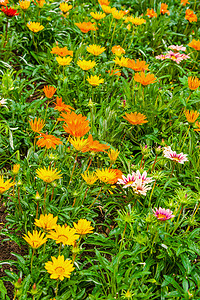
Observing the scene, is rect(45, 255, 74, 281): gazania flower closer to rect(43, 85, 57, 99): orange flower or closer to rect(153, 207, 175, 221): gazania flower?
rect(153, 207, 175, 221): gazania flower

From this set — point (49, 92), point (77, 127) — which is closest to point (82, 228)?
point (77, 127)

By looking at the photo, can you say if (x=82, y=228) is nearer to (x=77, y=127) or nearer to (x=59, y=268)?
(x=59, y=268)

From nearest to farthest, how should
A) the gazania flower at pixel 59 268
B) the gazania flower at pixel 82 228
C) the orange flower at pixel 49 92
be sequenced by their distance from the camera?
the gazania flower at pixel 59 268 → the gazania flower at pixel 82 228 → the orange flower at pixel 49 92

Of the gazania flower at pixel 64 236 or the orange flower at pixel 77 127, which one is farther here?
the orange flower at pixel 77 127

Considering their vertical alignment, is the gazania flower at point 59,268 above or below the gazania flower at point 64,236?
below

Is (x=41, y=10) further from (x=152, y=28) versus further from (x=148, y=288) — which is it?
(x=148, y=288)

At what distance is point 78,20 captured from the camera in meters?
3.36

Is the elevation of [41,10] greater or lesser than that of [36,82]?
greater

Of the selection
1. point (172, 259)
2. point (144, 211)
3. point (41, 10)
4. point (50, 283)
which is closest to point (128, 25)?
point (41, 10)

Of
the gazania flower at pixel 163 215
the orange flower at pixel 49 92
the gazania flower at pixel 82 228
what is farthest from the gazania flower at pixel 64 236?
the orange flower at pixel 49 92

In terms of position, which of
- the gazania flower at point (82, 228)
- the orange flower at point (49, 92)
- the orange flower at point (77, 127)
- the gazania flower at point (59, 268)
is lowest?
the gazania flower at point (59, 268)

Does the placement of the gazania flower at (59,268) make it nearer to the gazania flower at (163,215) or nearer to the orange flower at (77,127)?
the gazania flower at (163,215)

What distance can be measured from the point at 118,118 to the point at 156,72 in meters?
0.93

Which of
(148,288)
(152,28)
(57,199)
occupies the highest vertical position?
(152,28)
